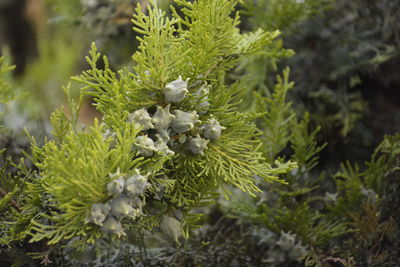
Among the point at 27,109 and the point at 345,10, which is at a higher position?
the point at 345,10

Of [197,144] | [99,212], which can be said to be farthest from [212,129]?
[99,212]

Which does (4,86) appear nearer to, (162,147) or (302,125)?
(162,147)

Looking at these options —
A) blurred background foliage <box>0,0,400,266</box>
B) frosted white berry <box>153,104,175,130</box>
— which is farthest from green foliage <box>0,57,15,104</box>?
frosted white berry <box>153,104,175,130</box>

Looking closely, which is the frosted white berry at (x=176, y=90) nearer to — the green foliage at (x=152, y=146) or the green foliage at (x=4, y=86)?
the green foliage at (x=152, y=146)

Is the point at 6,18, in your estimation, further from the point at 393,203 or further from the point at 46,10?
the point at 393,203

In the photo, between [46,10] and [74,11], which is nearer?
[74,11]

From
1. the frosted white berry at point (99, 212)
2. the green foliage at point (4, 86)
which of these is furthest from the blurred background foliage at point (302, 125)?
the frosted white berry at point (99, 212)

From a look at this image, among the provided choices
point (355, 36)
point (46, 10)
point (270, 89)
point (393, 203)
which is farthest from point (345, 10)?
point (46, 10)

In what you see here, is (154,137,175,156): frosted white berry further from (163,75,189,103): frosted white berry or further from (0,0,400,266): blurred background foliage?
(0,0,400,266): blurred background foliage
